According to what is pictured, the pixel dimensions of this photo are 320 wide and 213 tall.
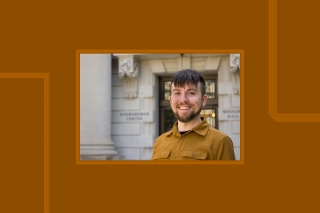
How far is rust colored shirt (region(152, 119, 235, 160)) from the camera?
138 inches

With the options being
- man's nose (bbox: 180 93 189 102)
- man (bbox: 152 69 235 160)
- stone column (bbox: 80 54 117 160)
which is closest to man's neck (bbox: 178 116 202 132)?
man (bbox: 152 69 235 160)

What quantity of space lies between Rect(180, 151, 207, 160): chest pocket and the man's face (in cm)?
23

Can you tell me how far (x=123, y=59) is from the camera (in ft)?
41.7

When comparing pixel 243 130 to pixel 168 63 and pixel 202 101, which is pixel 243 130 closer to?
pixel 202 101

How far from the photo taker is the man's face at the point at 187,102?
3613mm

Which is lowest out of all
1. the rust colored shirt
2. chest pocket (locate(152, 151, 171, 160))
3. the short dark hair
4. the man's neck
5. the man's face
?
chest pocket (locate(152, 151, 171, 160))

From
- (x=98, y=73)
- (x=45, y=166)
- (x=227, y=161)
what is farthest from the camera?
(x=98, y=73)

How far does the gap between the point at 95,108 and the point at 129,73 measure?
1.44 meters

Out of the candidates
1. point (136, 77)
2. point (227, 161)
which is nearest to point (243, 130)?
point (227, 161)

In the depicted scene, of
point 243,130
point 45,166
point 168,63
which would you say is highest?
point 168,63

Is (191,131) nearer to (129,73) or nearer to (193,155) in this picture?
(193,155)

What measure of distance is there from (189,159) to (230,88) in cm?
901

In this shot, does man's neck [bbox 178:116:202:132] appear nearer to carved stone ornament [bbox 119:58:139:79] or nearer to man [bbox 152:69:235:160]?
man [bbox 152:69:235:160]

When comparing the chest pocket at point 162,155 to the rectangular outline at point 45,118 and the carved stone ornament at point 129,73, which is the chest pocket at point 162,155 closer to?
the rectangular outline at point 45,118
